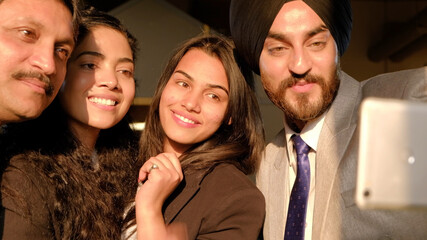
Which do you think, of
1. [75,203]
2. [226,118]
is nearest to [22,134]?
[75,203]

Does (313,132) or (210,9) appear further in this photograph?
(210,9)

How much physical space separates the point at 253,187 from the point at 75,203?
704 mm

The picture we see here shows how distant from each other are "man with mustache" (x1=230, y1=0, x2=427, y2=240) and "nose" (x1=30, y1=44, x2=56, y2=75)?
0.89 meters

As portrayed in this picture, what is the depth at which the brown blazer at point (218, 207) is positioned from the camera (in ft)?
5.34

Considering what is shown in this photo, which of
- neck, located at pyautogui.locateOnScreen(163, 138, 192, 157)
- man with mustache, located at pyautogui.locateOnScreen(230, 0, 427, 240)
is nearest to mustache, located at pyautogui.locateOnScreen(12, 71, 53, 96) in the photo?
neck, located at pyautogui.locateOnScreen(163, 138, 192, 157)

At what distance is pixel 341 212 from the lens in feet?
5.13

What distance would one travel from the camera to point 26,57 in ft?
4.77

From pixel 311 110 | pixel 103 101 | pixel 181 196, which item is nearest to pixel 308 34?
pixel 311 110

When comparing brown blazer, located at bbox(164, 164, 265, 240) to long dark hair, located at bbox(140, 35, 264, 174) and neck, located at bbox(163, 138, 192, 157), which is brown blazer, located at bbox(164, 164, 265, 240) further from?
neck, located at bbox(163, 138, 192, 157)

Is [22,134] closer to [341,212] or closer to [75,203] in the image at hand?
[75,203]

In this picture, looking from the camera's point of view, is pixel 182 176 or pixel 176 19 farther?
pixel 176 19

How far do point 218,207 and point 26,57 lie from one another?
88 centimetres

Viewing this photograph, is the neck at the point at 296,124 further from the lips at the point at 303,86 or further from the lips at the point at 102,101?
the lips at the point at 102,101

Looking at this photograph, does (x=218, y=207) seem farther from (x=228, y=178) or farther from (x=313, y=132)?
(x=313, y=132)
